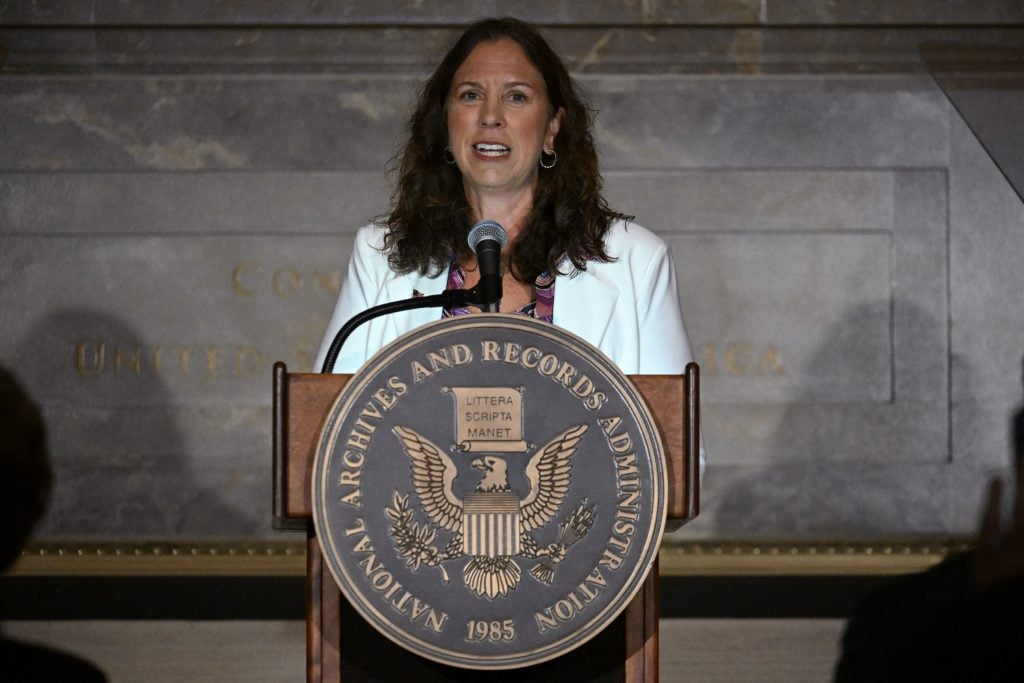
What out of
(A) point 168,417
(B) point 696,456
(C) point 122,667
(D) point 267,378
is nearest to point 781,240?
(D) point 267,378

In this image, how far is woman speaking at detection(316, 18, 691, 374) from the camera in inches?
83.0

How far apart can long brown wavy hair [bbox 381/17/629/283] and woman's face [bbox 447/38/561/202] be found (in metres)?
0.04

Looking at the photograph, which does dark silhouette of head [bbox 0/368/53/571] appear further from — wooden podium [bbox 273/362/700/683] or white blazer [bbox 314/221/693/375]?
wooden podium [bbox 273/362/700/683]

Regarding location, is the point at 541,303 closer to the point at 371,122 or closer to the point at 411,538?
the point at 411,538

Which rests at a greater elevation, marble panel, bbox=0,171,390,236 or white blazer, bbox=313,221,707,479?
marble panel, bbox=0,171,390,236

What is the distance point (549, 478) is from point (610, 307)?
64 centimetres

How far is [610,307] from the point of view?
2.09m

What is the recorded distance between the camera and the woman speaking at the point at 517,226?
2107 mm

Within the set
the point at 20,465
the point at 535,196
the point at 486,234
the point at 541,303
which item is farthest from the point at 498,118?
the point at 20,465

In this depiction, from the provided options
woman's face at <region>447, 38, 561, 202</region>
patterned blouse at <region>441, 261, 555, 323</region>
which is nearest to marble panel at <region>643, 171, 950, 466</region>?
woman's face at <region>447, 38, 561, 202</region>

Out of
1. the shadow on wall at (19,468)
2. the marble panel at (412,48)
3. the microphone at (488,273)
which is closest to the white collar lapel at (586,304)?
the microphone at (488,273)

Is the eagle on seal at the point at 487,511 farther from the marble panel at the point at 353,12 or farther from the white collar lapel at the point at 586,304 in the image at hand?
the marble panel at the point at 353,12

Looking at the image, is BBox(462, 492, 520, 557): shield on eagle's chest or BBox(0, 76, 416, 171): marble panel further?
BBox(0, 76, 416, 171): marble panel

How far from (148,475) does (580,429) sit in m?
3.42
